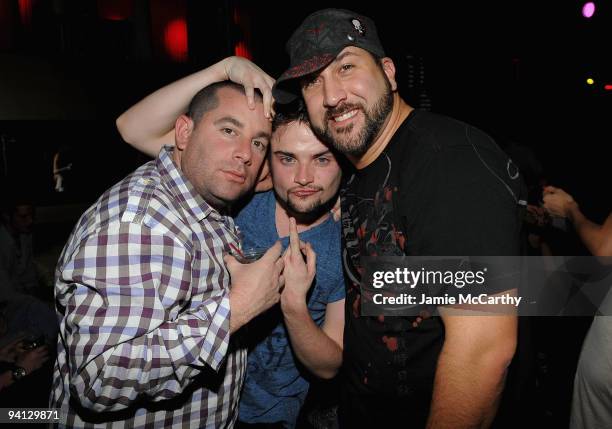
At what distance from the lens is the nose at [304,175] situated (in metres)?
2.10

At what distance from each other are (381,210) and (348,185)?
0.42m

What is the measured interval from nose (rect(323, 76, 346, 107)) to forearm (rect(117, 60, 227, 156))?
22.5 inches

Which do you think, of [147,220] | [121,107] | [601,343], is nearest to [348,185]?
[147,220]

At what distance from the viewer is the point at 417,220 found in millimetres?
1354

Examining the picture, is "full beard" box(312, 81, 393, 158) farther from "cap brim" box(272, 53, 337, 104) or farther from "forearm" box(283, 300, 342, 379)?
"forearm" box(283, 300, 342, 379)

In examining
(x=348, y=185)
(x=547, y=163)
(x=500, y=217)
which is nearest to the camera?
(x=500, y=217)

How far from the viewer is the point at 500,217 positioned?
1235 mm

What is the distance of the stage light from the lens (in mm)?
5211

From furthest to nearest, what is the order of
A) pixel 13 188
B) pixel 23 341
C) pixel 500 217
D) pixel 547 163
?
pixel 13 188
pixel 547 163
pixel 23 341
pixel 500 217

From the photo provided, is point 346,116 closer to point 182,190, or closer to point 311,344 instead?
point 182,190

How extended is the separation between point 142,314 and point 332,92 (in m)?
1.16

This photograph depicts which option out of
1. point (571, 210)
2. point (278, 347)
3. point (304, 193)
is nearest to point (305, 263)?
point (304, 193)

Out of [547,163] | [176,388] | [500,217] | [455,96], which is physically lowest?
[176,388]

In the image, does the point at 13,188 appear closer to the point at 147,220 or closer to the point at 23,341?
the point at 23,341
